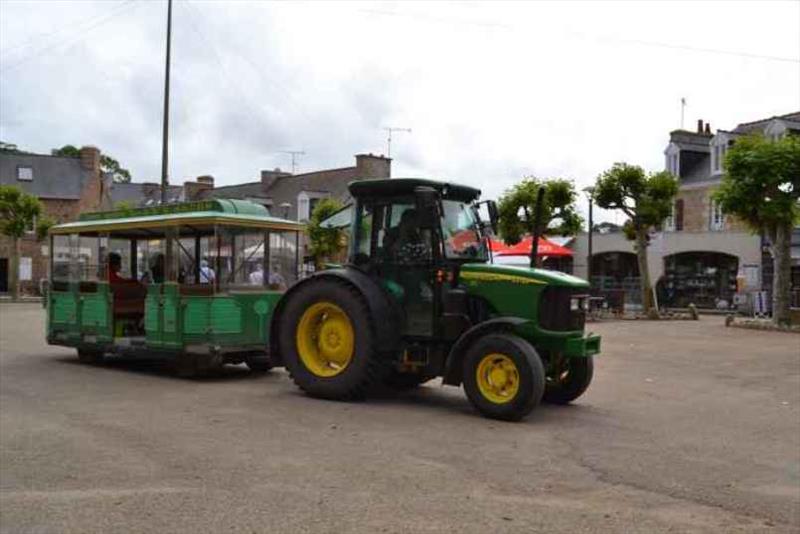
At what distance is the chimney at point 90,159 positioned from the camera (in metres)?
60.7

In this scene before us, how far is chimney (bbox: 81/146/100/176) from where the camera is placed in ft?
199

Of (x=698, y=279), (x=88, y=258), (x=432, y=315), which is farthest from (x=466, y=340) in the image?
(x=698, y=279)

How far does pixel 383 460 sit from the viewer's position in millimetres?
7297

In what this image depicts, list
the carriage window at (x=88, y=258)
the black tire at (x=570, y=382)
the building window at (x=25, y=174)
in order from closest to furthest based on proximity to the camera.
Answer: the black tire at (x=570, y=382)
the carriage window at (x=88, y=258)
the building window at (x=25, y=174)

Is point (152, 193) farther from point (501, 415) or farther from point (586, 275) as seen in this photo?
point (501, 415)

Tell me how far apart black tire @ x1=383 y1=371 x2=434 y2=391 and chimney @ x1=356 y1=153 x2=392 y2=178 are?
38.4 m

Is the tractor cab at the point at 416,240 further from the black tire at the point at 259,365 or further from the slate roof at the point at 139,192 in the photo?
the slate roof at the point at 139,192

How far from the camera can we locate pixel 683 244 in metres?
40.3

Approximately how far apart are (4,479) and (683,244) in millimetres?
37369

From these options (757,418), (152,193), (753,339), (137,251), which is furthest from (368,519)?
(152,193)

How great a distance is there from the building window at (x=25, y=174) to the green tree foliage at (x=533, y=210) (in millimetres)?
37366

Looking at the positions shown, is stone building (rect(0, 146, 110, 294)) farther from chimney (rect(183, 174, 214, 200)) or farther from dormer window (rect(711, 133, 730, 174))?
dormer window (rect(711, 133, 730, 174))

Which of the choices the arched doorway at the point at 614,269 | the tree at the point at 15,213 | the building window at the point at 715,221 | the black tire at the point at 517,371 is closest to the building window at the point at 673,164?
the building window at the point at 715,221

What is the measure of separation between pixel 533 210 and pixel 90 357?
20.1 meters
